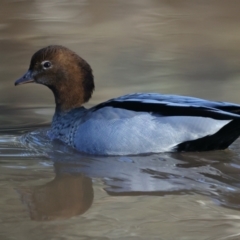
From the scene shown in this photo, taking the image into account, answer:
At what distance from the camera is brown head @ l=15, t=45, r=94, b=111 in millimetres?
8047

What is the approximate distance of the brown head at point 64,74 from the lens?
8047 mm

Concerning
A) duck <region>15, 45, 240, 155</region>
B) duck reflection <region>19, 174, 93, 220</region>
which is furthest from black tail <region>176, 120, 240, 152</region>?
duck reflection <region>19, 174, 93, 220</region>

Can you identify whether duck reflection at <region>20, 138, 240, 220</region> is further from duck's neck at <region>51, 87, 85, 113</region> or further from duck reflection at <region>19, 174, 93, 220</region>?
duck's neck at <region>51, 87, 85, 113</region>

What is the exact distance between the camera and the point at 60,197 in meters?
6.07

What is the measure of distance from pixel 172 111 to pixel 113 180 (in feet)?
3.67

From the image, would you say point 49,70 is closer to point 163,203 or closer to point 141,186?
point 141,186

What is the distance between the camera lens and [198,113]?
704 cm

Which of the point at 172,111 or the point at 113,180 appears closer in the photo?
the point at 113,180

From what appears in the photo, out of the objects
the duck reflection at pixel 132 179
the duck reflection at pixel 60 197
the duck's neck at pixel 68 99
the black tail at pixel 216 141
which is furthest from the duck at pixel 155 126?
the duck reflection at pixel 60 197

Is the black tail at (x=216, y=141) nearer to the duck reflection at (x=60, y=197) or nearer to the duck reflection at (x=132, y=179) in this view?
the duck reflection at (x=132, y=179)

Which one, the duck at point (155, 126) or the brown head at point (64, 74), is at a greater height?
the brown head at point (64, 74)

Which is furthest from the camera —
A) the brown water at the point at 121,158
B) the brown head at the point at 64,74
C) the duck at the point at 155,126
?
the brown head at the point at 64,74

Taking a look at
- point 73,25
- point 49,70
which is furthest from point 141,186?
point 73,25

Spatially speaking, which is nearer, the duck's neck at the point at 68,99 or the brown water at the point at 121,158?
the brown water at the point at 121,158
